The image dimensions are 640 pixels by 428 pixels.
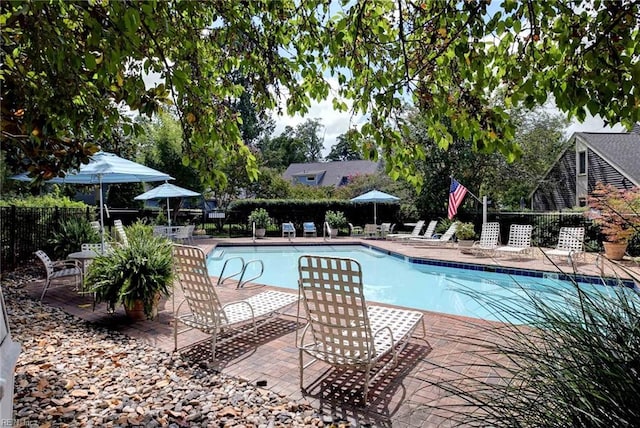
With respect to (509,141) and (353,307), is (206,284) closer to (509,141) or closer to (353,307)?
(353,307)

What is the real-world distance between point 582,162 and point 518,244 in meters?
11.3

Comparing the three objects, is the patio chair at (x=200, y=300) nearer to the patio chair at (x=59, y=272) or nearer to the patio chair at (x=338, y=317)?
the patio chair at (x=338, y=317)

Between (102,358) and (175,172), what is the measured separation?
18.0 m

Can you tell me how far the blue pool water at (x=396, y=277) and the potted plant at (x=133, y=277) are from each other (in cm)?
380

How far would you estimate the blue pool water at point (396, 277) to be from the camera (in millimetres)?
7980

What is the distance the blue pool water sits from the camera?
26.2ft

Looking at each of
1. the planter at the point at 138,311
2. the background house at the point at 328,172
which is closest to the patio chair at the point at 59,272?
the planter at the point at 138,311

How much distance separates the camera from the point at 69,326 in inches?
189

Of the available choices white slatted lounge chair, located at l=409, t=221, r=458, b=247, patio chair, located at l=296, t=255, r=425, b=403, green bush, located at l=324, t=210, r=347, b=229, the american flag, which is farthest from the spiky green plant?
green bush, located at l=324, t=210, r=347, b=229

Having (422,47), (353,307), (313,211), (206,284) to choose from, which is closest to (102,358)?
(206,284)

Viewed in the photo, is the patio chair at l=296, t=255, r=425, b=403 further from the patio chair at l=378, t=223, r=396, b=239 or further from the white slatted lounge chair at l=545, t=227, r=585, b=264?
the patio chair at l=378, t=223, r=396, b=239

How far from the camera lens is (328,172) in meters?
39.6

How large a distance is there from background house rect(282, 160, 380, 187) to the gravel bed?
33083mm

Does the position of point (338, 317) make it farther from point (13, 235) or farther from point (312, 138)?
point (312, 138)
